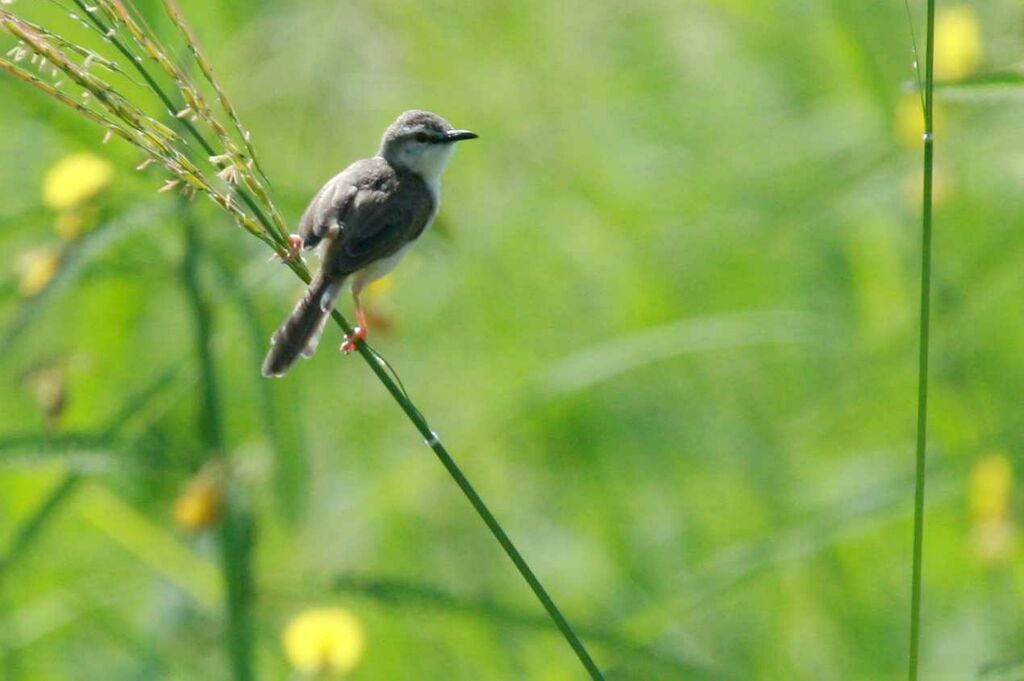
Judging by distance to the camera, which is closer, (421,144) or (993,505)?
(421,144)

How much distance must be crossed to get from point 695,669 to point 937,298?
219cm

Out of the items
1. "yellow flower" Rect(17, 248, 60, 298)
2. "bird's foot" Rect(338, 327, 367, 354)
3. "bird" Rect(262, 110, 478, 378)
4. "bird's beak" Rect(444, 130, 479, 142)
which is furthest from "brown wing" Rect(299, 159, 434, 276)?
"yellow flower" Rect(17, 248, 60, 298)

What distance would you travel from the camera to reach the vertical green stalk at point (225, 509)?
3.61 m

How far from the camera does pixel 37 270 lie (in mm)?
3785

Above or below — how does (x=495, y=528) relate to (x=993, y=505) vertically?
above

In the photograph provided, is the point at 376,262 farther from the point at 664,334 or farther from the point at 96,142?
the point at 664,334

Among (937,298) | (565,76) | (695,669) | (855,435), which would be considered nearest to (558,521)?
(855,435)

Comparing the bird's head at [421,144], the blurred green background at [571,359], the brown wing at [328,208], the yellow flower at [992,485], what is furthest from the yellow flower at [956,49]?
the brown wing at [328,208]

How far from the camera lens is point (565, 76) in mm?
7809

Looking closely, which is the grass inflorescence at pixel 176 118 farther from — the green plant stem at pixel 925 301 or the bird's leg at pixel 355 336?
the green plant stem at pixel 925 301

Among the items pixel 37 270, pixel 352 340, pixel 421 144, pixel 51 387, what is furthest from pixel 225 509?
pixel 352 340

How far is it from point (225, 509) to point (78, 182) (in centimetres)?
97

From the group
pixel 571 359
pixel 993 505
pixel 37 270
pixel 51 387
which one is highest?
pixel 37 270

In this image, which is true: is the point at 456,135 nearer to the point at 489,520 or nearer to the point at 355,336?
the point at 355,336
